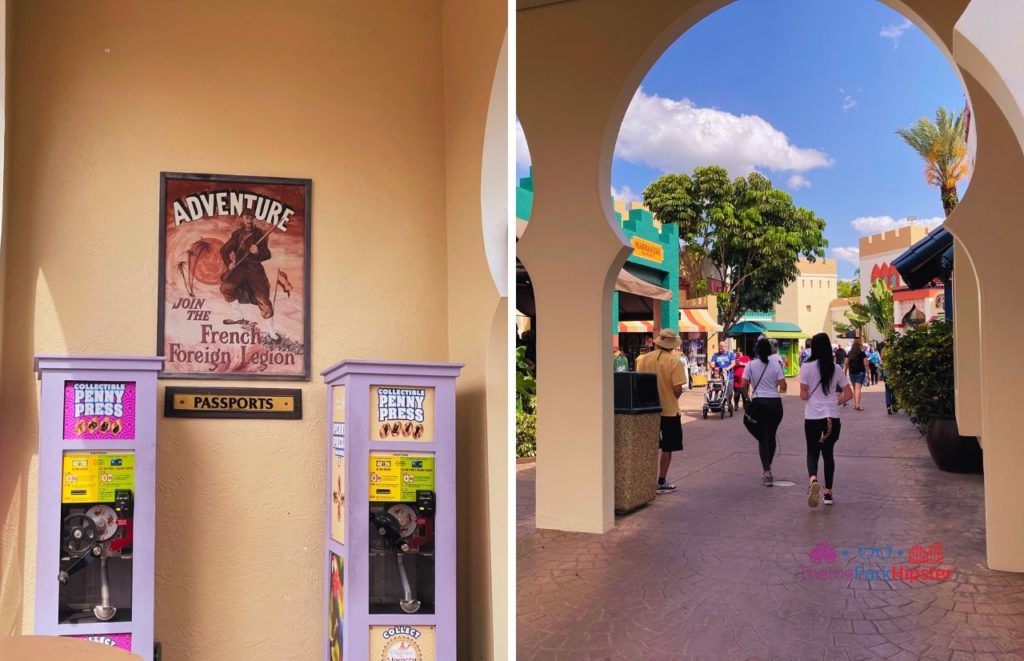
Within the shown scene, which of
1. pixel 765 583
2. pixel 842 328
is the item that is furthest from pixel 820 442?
pixel 842 328

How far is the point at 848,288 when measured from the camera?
241ft

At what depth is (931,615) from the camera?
573 centimetres

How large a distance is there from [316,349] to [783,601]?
3758 mm

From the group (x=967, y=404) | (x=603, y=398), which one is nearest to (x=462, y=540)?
(x=603, y=398)

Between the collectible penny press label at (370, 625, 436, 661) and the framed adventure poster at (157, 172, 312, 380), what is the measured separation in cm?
155

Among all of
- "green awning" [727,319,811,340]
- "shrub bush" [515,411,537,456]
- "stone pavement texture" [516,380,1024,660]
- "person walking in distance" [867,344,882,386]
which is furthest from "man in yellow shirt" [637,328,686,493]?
"green awning" [727,319,811,340]

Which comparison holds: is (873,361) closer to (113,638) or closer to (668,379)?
(668,379)

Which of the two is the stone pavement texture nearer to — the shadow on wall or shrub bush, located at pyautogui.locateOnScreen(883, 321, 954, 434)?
shrub bush, located at pyautogui.locateOnScreen(883, 321, 954, 434)

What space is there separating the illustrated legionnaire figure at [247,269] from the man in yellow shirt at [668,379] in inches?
212

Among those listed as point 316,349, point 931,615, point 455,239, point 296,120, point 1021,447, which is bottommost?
point 931,615

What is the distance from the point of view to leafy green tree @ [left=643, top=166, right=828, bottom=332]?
37312mm

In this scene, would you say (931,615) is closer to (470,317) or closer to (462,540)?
(462,540)

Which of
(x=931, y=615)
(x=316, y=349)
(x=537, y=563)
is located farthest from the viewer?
(x=537, y=563)

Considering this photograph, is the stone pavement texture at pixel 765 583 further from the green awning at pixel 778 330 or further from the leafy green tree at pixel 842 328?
the leafy green tree at pixel 842 328
